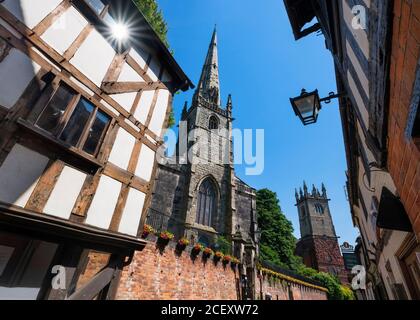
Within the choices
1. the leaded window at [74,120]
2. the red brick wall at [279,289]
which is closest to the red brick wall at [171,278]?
the red brick wall at [279,289]

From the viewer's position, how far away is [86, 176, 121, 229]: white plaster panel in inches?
167

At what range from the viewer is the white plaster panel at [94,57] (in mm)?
4547

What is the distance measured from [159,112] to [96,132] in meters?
2.42

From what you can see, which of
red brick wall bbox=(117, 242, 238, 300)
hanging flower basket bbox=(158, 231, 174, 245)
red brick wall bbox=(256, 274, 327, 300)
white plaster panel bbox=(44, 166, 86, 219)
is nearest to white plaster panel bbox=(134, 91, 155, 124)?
white plaster panel bbox=(44, 166, 86, 219)

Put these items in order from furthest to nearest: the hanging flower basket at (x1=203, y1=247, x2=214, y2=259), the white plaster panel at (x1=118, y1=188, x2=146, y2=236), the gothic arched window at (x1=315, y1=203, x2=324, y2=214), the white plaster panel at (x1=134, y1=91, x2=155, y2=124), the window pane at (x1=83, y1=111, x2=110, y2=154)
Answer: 1. the gothic arched window at (x1=315, y1=203, x2=324, y2=214)
2. the hanging flower basket at (x1=203, y1=247, x2=214, y2=259)
3. the white plaster panel at (x1=134, y1=91, x2=155, y2=124)
4. the white plaster panel at (x1=118, y1=188, x2=146, y2=236)
5. the window pane at (x1=83, y1=111, x2=110, y2=154)

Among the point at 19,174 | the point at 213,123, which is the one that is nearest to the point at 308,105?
the point at 19,174

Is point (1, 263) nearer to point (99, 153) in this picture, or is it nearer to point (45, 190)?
point (45, 190)

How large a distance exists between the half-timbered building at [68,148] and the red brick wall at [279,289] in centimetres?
926

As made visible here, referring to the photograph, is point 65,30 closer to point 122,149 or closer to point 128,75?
point 128,75

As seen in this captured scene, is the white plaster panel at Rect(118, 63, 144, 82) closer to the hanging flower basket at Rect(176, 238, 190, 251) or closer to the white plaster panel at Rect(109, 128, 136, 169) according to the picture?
the white plaster panel at Rect(109, 128, 136, 169)

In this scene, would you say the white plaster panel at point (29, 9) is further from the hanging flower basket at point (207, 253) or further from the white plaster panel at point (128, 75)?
the hanging flower basket at point (207, 253)

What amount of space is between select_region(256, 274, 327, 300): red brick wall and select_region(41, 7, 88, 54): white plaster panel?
40.5 ft

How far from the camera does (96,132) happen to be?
4.65 metres

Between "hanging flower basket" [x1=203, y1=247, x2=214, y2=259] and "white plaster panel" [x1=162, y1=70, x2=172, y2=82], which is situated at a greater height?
"white plaster panel" [x1=162, y1=70, x2=172, y2=82]
